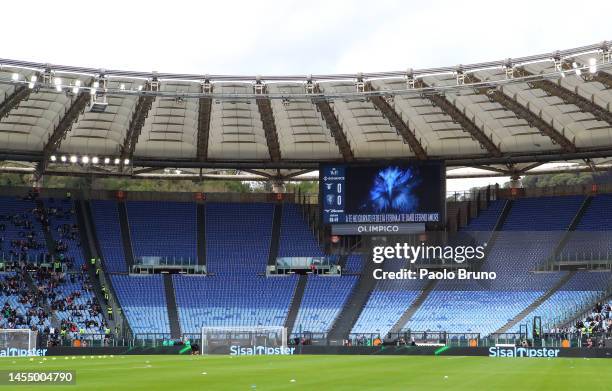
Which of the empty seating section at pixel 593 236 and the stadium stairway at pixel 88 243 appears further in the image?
the stadium stairway at pixel 88 243

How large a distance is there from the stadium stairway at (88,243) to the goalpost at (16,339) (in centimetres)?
982

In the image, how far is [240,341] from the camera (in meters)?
54.7

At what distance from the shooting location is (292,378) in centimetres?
2816

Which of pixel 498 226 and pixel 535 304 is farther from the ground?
pixel 498 226

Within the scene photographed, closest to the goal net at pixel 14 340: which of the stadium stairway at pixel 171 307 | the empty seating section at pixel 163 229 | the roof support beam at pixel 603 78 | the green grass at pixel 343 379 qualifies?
the stadium stairway at pixel 171 307

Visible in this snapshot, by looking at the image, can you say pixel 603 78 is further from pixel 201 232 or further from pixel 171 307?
pixel 201 232

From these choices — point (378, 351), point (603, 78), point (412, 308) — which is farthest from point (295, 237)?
point (603, 78)

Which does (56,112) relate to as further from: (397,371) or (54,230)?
(397,371)

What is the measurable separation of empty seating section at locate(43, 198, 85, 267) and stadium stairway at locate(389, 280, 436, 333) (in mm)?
24111

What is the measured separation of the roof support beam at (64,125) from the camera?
56.1m

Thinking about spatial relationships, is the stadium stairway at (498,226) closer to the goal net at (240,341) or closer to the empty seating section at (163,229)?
the goal net at (240,341)

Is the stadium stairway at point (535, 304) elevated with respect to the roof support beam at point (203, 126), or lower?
lower

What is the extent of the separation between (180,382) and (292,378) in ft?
13.8

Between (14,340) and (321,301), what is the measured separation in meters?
23.0
